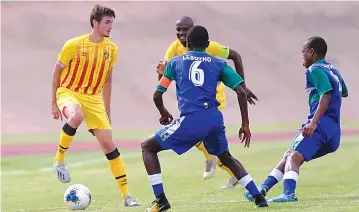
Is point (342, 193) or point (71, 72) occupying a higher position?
point (71, 72)

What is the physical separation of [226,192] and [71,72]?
345 cm

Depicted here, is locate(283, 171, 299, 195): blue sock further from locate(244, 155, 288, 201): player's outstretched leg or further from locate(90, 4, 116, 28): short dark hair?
locate(90, 4, 116, 28): short dark hair

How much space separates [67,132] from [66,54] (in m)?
1.05

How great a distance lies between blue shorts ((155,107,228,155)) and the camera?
9.62 meters

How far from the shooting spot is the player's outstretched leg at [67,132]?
1173 cm

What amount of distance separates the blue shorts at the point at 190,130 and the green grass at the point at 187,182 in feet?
3.04

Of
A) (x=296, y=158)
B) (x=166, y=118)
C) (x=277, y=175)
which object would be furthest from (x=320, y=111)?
(x=166, y=118)

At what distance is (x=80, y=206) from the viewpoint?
11461 millimetres

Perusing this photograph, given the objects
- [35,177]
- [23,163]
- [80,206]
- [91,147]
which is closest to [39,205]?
[80,206]

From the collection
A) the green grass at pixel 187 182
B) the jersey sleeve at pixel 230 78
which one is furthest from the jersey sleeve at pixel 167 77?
the green grass at pixel 187 182

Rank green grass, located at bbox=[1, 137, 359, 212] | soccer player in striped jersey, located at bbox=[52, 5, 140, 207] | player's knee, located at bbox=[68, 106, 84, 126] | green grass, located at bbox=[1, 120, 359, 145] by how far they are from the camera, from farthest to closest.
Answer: green grass, located at bbox=[1, 120, 359, 145]
soccer player in striped jersey, located at bbox=[52, 5, 140, 207]
player's knee, located at bbox=[68, 106, 84, 126]
green grass, located at bbox=[1, 137, 359, 212]

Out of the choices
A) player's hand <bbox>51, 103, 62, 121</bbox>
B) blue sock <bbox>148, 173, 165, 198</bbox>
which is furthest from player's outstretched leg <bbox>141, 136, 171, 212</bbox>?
player's hand <bbox>51, 103, 62, 121</bbox>

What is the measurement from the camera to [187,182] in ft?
57.9

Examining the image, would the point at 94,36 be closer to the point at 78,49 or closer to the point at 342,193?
the point at 78,49
